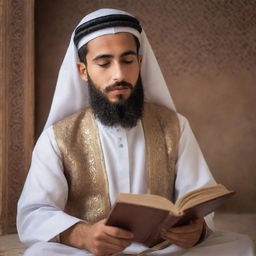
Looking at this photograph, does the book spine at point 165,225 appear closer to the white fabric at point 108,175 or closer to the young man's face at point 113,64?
the white fabric at point 108,175

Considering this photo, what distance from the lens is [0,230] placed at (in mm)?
3295

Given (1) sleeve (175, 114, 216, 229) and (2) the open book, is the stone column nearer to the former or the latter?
(1) sleeve (175, 114, 216, 229)

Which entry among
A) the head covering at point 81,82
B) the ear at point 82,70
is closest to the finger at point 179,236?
the head covering at point 81,82

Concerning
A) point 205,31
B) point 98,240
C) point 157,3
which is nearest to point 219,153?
point 205,31

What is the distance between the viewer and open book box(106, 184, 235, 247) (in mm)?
1305

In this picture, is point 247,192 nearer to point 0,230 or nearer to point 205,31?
point 205,31

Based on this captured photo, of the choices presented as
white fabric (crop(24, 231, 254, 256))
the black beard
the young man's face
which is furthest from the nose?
white fabric (crop(24, 231, 254, 256))

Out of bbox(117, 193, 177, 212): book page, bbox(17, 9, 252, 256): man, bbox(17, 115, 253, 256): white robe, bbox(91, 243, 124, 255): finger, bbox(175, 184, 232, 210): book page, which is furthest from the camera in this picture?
bbox(17, 9, 252, 256): man

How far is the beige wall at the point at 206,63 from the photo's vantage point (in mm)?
3842

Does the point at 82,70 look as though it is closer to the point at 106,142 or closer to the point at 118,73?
the point at 118,73

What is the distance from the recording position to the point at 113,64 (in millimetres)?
1887

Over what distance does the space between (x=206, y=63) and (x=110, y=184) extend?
2373 millimetres

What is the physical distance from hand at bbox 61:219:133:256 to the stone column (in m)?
1.81

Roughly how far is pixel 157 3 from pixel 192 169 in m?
2.36
